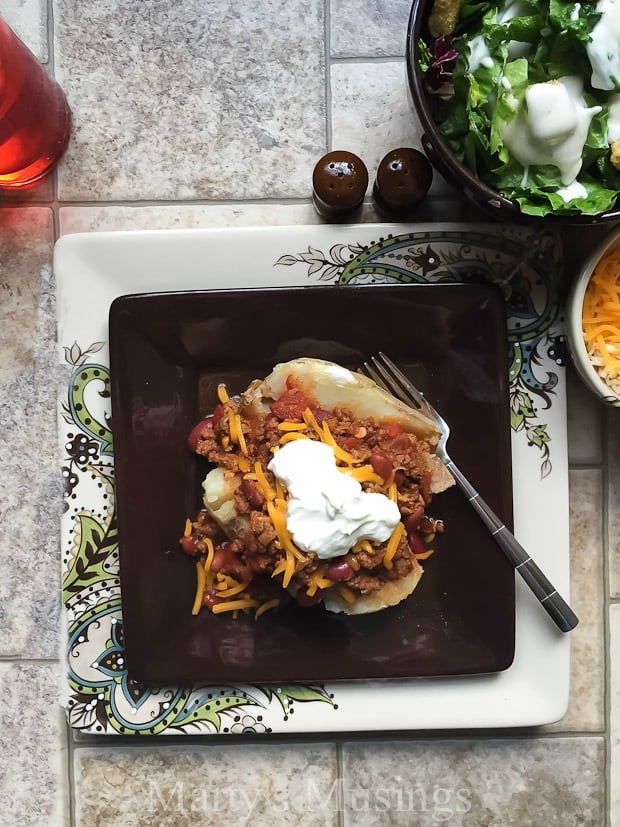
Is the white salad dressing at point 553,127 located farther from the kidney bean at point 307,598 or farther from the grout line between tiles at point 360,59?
the kidney bean at point 307,598

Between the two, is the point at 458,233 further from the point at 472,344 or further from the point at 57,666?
the point at 57,666

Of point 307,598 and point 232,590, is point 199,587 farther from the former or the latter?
point 307,598

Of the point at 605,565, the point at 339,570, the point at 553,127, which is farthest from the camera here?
the point at 605,565

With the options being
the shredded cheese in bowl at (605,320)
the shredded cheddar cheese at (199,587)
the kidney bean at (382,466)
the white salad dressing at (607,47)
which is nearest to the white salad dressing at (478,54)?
the white salad dressing at (607,47)

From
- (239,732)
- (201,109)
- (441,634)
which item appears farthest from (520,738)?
(201,109)

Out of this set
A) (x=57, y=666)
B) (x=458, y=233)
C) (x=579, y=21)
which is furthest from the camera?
(x=57, y=666)

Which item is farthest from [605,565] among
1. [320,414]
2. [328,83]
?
[328,83]

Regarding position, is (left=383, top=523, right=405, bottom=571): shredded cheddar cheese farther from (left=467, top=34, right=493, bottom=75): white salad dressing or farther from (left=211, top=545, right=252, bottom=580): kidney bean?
(left=467, top=34, right=493, bottom=75): white salad dressing
